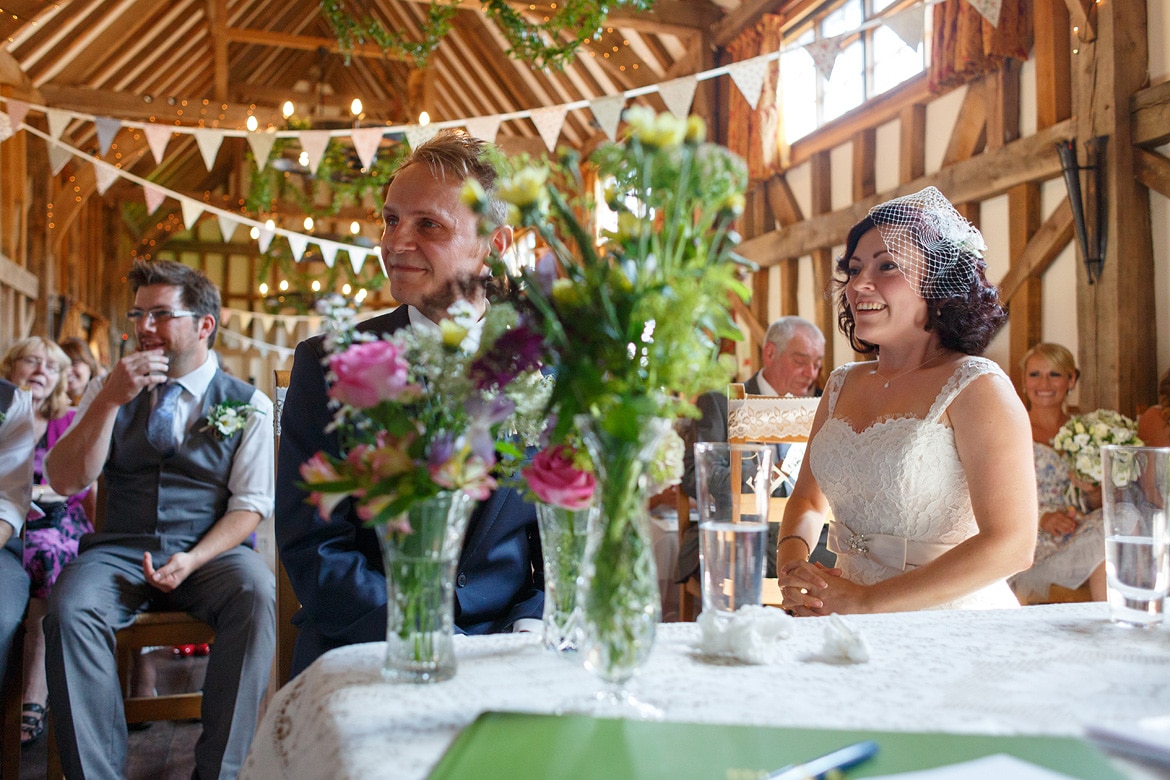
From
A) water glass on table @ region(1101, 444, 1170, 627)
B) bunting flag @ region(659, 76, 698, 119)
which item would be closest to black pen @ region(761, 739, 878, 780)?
water glass on table @ region(1101, 444, 1170, 627)

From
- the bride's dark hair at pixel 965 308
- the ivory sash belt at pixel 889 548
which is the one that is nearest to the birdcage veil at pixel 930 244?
the bride's dark hair at pixel 965 308

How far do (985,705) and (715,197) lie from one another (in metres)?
0.53

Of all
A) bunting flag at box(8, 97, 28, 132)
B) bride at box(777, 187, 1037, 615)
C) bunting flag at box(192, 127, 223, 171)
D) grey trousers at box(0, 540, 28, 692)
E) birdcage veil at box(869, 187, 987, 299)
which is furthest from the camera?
bunting flag at box(192, 127, 223, 171)

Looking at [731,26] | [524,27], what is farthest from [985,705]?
[731,26]

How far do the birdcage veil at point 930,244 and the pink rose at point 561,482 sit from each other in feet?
4.18

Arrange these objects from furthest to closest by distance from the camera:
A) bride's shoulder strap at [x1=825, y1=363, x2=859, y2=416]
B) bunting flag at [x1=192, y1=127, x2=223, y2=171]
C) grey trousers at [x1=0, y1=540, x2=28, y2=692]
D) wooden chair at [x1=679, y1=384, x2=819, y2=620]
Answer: bunting flag at [x1=192, y1=127, x2=223, y2=171]
wooden chair at [x1=679, y1=384, x2=819, y2=620]
grey trousers at [x1=0, y1=540, x2=28, y2=692]
bride's shoulder strap at [x1=825, y1=363, x2=859, y2=416]

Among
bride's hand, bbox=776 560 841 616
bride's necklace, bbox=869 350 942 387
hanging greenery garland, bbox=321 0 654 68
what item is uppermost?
hanging greenery garland, bbox=321 0 654 68

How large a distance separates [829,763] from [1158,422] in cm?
359

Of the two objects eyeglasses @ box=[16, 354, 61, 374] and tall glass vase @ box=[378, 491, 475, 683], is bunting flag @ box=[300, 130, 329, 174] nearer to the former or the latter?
eyeglasses @ box=[16, 354, 61, 374]

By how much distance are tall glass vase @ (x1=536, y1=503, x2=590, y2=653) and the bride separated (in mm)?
806

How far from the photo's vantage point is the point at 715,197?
0.80 meters

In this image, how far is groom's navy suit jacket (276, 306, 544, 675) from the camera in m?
1.41

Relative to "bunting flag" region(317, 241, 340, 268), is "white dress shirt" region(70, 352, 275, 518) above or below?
below

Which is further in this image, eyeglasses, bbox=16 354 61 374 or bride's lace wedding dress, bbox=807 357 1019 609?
eyeglasses, bbox=16 354 61 374
